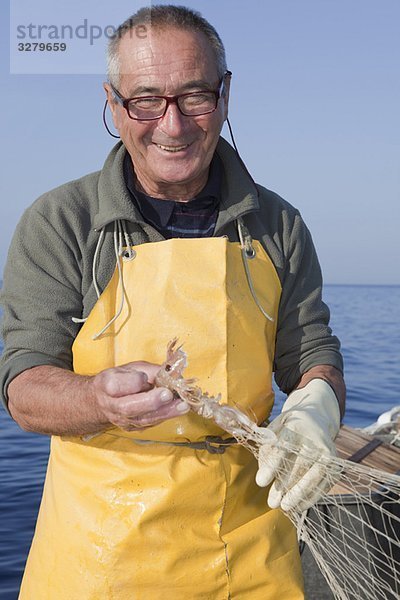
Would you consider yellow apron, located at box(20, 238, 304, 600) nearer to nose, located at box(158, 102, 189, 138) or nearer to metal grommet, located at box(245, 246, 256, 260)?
metal grommet, located at box(245, 246, 256, 260)

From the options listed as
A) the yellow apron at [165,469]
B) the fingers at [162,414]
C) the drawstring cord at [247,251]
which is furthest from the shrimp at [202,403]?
the drawstring cord at [247,251]

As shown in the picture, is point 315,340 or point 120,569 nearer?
point 120,569

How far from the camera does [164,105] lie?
8.46ft

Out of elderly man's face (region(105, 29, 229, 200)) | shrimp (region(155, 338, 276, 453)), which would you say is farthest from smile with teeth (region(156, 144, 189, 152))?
shrimp (region(155, 338, 276, 453))

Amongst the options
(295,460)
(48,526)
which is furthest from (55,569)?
(295,460)

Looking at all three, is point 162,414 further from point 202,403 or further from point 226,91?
point 226,91

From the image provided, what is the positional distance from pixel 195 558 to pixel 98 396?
701mm

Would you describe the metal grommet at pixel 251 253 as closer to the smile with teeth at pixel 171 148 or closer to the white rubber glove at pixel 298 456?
the smile with teeth at pixel 171 148

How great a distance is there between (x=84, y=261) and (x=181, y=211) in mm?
420

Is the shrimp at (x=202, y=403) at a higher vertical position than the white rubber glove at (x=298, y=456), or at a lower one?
higher

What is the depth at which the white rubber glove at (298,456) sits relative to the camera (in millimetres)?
2336

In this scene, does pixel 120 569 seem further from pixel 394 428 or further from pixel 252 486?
pixel 394 428

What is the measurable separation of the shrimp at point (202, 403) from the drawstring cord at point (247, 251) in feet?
1.26

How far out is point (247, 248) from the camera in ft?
8.80
